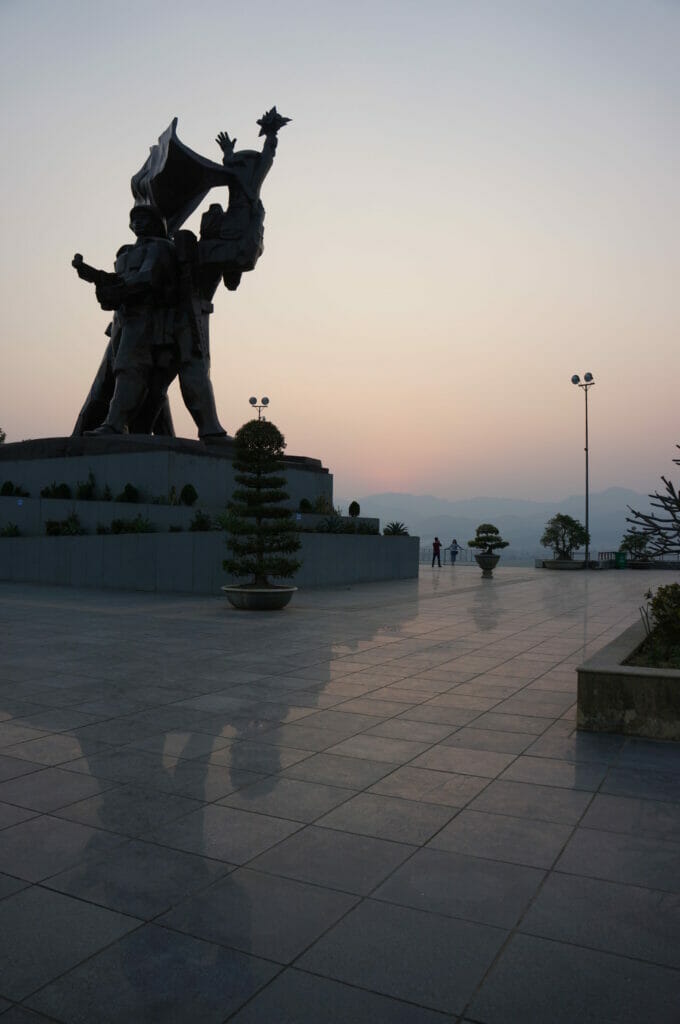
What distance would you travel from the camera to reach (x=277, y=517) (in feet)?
50.6

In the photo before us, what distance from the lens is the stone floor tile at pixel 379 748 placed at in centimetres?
547

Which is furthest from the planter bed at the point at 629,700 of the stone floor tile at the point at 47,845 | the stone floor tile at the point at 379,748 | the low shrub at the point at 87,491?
the low shrub at the point at 87,491

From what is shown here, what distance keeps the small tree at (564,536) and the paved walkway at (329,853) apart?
92.6 feet

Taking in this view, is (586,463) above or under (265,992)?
above

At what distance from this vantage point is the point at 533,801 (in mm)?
4590

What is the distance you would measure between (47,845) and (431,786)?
7.24 feet

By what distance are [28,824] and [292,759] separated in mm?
1786

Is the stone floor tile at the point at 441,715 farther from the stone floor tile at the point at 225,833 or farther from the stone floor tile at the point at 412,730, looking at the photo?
the stone floor tile at the point at 225,833

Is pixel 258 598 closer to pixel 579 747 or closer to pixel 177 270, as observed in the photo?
pixel 579 747

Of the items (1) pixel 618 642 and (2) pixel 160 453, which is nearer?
(1) pixel 618 642

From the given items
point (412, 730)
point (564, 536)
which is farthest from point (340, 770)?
point (564, 536)

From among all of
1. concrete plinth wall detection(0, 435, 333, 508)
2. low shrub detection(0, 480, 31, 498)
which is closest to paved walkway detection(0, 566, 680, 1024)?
concrete plinth wall detection(0, 435, 333, 508)

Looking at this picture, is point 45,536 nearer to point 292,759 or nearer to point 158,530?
point 158,530

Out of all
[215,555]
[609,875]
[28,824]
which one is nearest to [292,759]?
[28,824]
